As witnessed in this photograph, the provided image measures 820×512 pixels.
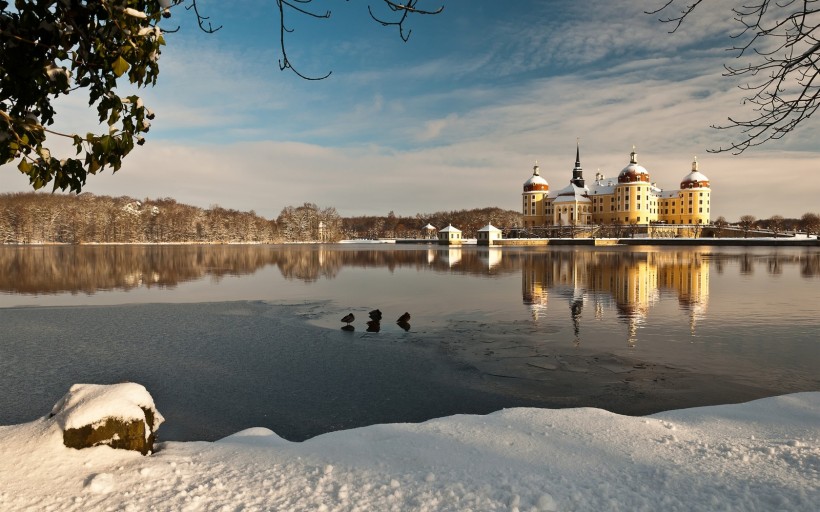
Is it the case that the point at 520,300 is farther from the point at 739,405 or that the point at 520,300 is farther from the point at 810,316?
the point at 739,405

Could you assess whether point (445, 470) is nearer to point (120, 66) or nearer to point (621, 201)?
point (120, 66)

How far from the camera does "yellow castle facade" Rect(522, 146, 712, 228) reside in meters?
110

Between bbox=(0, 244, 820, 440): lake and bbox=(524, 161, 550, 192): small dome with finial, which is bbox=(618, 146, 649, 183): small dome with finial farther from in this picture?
bbox=(0, 244, 820, 440): lake

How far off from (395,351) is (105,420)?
7517 mm

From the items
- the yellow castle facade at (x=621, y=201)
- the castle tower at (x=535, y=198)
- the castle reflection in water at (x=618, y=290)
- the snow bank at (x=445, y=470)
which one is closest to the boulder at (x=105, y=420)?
the snow bank at (x=445, y=470)

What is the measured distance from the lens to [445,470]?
4.62m

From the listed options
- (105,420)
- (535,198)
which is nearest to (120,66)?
(105,420)

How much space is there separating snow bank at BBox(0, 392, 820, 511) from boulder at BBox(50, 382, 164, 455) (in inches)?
4.4

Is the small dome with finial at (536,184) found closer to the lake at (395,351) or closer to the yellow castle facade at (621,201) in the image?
the yellow castle facade at (621,201)

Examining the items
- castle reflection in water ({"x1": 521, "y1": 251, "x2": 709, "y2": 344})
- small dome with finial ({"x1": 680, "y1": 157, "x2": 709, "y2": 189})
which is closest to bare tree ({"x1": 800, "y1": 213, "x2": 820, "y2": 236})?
small dome with finial ({"x1": 680, "y1": 157, "x2": 709, "y2": 189})

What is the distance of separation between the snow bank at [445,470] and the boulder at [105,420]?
11cm

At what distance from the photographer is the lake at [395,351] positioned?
8008mm

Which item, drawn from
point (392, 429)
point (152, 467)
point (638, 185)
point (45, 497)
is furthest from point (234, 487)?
point (638, 185)

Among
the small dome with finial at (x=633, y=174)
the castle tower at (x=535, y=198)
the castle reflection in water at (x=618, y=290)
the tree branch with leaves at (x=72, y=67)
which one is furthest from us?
the castle tower at (x=535, y=198)
